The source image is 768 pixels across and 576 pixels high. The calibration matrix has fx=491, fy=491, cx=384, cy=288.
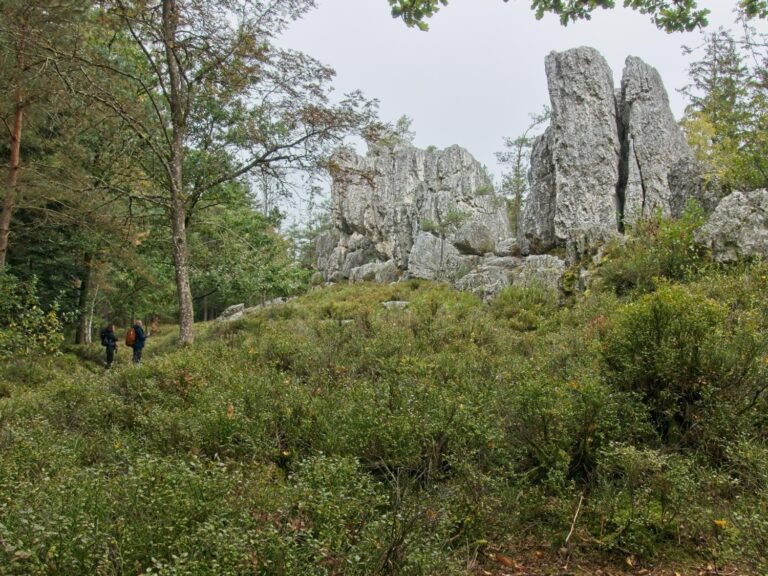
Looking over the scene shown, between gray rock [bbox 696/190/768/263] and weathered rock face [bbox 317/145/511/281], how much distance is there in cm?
1213

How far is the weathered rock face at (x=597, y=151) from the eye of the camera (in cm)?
1617

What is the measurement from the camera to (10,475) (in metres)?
3.05

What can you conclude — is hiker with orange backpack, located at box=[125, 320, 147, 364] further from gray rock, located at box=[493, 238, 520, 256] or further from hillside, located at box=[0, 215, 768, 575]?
gray rock, located at box=[493, 238, 520, 256]

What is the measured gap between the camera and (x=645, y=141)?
1667cm

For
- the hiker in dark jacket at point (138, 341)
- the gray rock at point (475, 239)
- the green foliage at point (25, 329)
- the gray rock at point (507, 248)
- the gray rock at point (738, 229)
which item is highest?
the gray rock at point (475, 239)

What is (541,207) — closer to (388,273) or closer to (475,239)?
(475,239)

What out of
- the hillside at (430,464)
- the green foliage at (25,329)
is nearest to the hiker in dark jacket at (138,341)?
the green foliage at (25,329)

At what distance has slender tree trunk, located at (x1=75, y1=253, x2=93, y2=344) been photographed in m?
16.4

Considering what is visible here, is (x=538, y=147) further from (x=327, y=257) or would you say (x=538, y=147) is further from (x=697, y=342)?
(x=327, y=257)

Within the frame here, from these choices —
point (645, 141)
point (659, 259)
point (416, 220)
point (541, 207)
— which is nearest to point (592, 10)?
point (659, 259)

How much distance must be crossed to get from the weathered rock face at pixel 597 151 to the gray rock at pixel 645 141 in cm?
3

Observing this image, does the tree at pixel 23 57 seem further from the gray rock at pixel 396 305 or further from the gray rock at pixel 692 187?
the gray rock at pixel 692 187

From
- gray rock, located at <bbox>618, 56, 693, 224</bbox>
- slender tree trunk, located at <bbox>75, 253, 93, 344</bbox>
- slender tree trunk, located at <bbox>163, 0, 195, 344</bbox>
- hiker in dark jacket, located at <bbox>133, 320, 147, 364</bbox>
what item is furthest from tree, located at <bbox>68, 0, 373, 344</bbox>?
gray rock, located at <bbox>618, 56, 693, 224</bbox>

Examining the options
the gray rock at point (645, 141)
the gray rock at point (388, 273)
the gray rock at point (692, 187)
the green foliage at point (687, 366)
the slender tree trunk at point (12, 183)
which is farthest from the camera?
the gray rock at point (388, 273)
